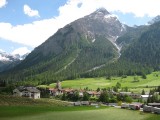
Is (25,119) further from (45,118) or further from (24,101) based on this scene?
(24,101)

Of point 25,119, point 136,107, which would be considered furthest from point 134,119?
point 136,107

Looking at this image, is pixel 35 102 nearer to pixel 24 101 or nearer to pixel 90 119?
pixel 24 101

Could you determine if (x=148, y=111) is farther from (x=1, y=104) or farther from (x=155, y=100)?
(x=1, y=104)

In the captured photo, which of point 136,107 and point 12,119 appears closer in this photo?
point 12,119

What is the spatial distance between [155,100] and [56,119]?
87.6 metres

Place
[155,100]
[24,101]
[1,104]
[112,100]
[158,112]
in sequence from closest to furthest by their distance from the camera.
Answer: [158,112]
[1,104]
[24,101]
[155,100]
[112,100]

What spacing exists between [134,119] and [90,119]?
42.3 ft

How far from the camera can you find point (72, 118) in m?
99.5

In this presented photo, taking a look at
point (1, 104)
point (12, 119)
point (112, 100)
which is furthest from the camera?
point (112, 100)

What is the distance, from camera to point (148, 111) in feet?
430

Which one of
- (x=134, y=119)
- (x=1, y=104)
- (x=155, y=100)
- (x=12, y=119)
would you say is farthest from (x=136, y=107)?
(x=12, y=119)

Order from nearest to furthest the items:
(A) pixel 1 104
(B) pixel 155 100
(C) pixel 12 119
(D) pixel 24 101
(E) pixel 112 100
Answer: (C) pixel 12 119, (A) pixel 1 104, (D) pixel 24 101, (B) pixel 155 100, (E) pixel 112 100

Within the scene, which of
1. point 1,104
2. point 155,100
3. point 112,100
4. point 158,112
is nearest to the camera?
point 158,112

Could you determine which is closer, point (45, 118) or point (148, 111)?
point (45, 118)
